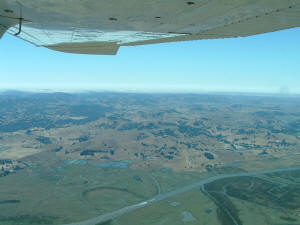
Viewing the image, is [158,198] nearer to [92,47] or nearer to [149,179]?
[149,179]

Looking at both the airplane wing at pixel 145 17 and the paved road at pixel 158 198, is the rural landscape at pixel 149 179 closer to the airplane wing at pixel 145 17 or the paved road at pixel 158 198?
the paved road at pixel 158 198

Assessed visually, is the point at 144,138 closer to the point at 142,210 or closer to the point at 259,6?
the point at 142,210

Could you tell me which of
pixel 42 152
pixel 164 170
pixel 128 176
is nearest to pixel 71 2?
pixel 128 176

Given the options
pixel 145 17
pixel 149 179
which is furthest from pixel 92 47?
pixel 149 179

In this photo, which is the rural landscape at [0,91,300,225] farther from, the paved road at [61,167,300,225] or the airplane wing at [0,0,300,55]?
the airplane wing at [0,0,300,55]

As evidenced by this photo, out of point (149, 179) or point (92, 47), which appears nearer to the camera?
point (92, 47)

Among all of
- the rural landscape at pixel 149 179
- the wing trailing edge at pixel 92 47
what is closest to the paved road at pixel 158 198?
the rural landscape at pixel 149 179

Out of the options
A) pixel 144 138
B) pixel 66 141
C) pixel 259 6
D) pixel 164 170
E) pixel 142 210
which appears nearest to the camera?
pixel 259 6

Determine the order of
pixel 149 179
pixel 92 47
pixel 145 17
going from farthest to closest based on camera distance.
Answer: pixel 149 179
pixel 92 47
pixel 145 17

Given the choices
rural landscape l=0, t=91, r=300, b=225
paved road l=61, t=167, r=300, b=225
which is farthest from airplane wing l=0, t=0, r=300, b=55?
paved road l=61, t=167, r=300, b=225
